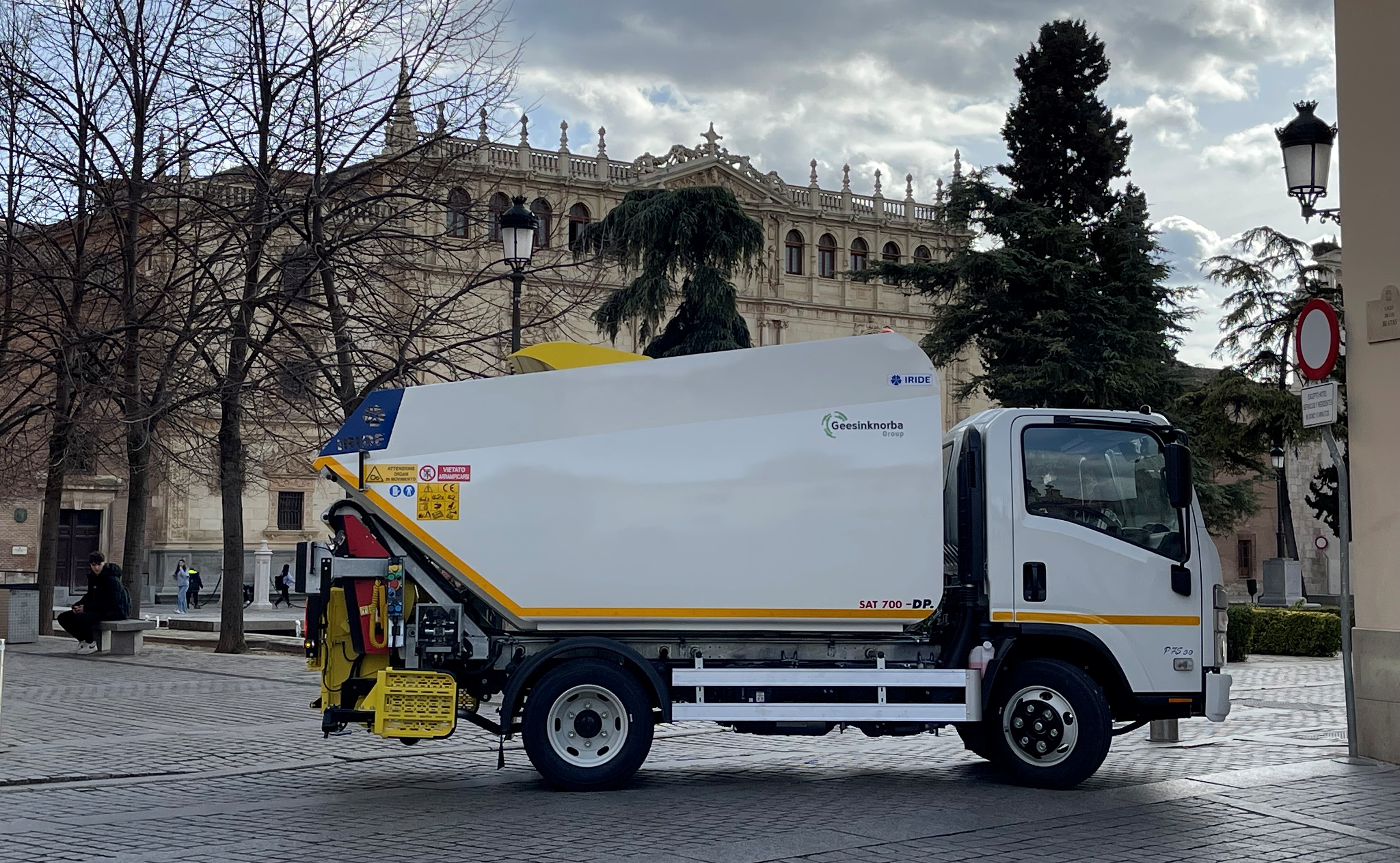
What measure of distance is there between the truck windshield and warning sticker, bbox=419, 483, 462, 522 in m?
3.89

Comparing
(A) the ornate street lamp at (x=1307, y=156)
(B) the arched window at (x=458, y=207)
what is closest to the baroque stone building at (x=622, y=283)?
(B) the arched window at (x=458, y=207)

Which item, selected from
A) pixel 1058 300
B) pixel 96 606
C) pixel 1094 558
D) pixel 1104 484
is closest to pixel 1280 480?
pixel 1058 300

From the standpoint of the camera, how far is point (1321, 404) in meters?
11.5

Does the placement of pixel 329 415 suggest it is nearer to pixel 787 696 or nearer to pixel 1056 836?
pixel 787 696

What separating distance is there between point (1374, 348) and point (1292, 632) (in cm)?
1527

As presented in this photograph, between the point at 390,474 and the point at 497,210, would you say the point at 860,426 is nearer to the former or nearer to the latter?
the point at 390,474

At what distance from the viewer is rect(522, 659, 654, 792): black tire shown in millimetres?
9719

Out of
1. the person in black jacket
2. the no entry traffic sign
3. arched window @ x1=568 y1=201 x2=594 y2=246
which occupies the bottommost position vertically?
the person in black jacket

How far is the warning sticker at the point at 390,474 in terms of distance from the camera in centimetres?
975

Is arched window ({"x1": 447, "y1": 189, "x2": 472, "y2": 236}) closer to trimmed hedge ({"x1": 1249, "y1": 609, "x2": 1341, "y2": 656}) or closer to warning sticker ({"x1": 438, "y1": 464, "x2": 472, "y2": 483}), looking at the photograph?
warning sticker ({"x1": 438, "y1": 464, "x2": 472, "y2": 483})

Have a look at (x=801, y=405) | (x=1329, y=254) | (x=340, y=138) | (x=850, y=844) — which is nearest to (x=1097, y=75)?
(x=1329, y=254)

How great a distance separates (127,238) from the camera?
22.5m

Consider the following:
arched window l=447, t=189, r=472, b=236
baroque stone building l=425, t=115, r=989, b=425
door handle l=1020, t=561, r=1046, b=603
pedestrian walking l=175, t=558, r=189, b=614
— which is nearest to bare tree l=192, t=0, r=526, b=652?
arched window l=447, t=189, r=472, b=236

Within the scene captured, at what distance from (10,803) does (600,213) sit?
61.7m
